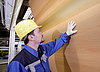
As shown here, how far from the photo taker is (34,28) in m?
1.16

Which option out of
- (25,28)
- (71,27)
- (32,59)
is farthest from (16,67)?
(71,27)

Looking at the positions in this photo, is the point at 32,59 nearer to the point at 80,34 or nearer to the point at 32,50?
the point at 32,50

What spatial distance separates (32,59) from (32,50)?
0.11m

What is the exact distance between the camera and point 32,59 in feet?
3.40

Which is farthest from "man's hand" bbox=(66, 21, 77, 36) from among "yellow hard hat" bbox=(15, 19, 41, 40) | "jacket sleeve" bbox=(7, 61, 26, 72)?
"jacket sleeve" bbox=(7, 61, 26, 72)

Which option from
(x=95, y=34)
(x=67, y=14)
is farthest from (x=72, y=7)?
(x=95, y=34)

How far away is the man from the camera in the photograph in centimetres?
95

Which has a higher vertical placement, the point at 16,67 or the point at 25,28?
the point at 25,28

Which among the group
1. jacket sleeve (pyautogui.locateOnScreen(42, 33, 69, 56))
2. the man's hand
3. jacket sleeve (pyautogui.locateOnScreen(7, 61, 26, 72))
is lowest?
jacket sleeve (pyautogui.locateOnScreen(7, 61, 26, 72))

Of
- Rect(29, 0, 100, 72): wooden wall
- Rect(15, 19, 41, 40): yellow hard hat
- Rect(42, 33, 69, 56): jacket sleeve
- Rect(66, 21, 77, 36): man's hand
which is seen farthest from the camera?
Rect(15, 19, 41, 40): yellow hard hat

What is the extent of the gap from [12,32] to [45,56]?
13.1 feet

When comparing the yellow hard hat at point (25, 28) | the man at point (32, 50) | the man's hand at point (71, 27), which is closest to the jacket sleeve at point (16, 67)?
the man at point (32, 50)

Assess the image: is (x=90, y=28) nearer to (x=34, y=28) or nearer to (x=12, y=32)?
(x=34, y=28)

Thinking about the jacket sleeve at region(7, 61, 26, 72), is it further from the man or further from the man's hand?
the man's hand
